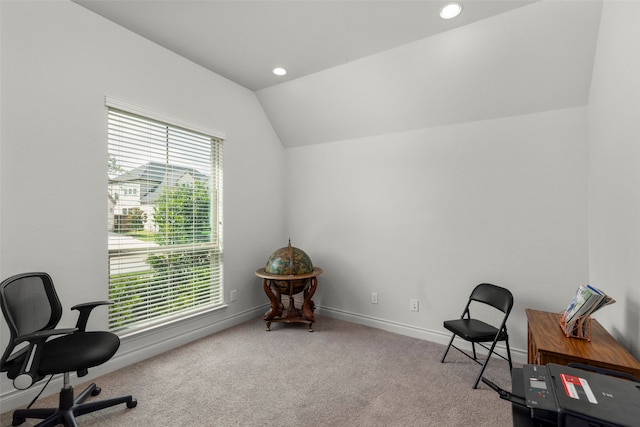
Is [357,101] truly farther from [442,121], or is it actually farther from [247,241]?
[247,241]

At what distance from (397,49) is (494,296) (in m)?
2.41

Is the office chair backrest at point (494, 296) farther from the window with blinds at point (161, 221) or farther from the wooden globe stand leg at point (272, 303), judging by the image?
the window with blinds at point (161, 221)

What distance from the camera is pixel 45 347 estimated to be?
188 cm

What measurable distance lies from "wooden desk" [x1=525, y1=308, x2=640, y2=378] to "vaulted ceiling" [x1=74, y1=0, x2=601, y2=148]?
6.29ft

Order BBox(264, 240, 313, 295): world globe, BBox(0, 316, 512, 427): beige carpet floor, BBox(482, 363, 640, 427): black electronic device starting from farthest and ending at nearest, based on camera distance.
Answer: BBox(264, 240, 313, 295): world globe, BBox(0, 316, 512, 427): beige carpet floor, BBox(482, 363, 640, 427): black electronic device

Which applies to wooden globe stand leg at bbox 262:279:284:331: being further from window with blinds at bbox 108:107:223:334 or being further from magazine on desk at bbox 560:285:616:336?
magazine on desk at bbox 560:285:616:336

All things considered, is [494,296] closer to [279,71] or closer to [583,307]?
[583,307]

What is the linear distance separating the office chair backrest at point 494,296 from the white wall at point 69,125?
2.84 meters

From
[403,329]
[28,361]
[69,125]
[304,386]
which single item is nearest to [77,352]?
[28,361]

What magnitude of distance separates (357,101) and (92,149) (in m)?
2.58

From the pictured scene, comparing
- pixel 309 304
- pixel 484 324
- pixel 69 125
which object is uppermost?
pixel 69 125

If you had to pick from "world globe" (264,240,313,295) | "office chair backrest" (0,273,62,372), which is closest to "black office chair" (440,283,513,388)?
"world globe" (264,240,313,295)

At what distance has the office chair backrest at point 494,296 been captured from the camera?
2.42 m

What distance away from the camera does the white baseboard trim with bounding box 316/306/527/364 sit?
9.02ft
